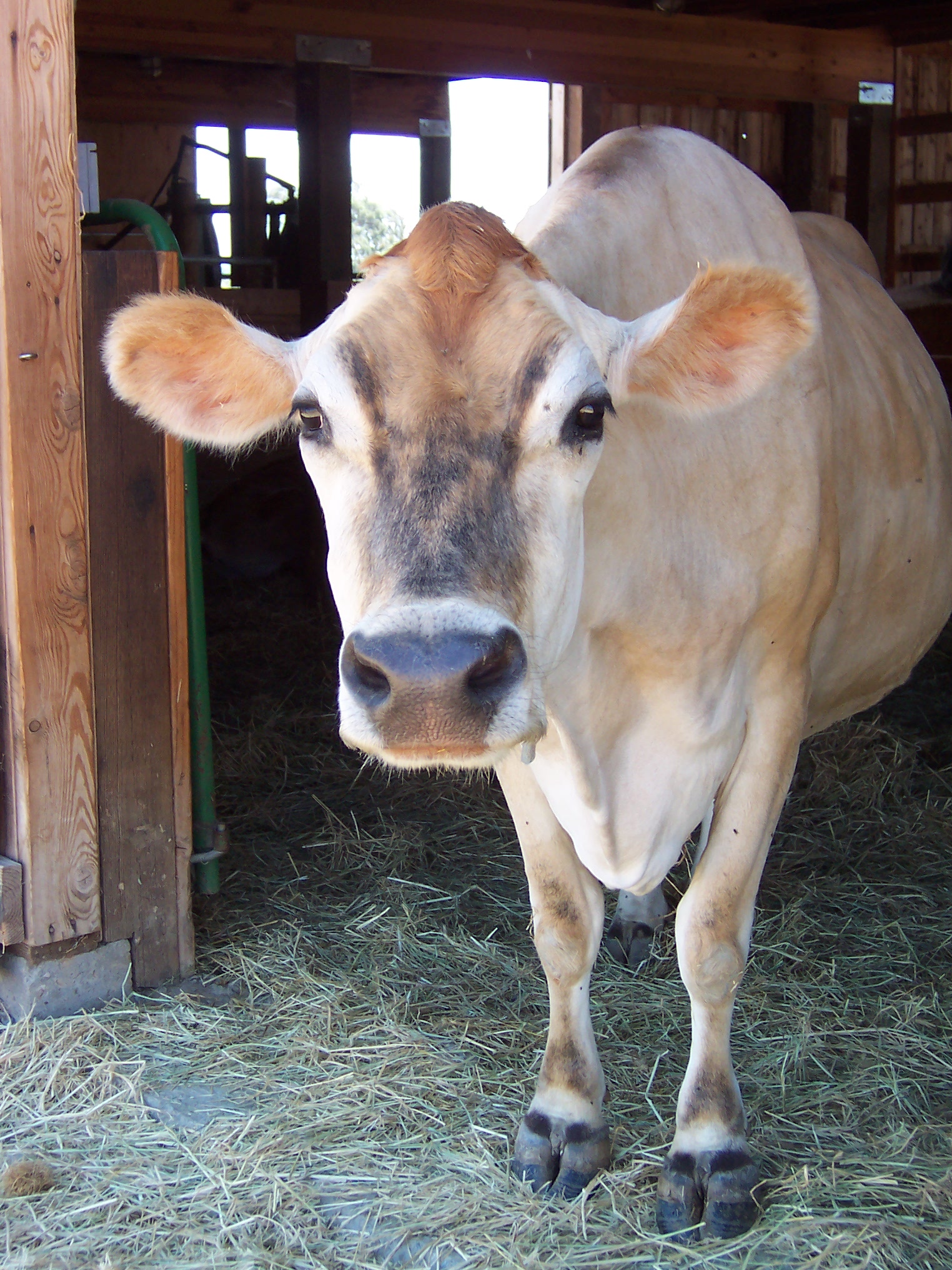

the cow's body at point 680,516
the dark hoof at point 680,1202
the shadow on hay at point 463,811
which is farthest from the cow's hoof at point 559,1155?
the shadow on hay at point 463,811

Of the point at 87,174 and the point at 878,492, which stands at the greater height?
the point at 87,174

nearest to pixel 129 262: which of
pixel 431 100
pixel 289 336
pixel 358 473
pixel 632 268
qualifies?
pixel 632 268

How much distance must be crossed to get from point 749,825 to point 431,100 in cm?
1184

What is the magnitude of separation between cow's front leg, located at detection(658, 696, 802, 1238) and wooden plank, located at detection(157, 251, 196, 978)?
4.69 ft

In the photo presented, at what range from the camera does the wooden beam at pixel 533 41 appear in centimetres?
735

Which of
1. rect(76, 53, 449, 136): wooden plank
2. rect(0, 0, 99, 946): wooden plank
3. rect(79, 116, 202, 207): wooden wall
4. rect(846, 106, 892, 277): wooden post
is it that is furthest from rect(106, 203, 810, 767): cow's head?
rect(79, 116, 202, 207): wooden wall

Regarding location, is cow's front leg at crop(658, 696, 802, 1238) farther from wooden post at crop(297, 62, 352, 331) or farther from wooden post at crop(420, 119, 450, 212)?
wooden post at crop(420, 119, 450, 212)

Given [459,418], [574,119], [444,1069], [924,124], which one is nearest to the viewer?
[459,418]

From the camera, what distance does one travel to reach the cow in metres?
2.01

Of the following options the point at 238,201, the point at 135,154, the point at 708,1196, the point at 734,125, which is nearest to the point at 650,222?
the point at 708,1196

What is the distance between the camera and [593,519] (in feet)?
8.43

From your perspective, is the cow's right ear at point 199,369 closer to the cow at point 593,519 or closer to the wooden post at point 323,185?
the cow at point 593,519

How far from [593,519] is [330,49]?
19.9ft

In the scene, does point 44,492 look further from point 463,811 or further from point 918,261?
point 918,261
